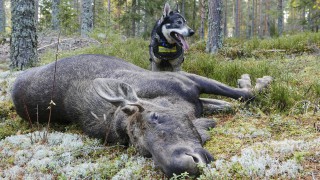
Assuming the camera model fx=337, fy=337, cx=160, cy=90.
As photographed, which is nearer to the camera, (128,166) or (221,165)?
(221,165)

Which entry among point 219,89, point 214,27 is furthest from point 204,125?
point 214,27

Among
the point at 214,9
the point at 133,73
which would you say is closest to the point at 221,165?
the point at 133,73

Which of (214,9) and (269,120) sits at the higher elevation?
(214,9)

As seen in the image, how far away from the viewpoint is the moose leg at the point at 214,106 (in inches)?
191

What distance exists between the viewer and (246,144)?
3270mm

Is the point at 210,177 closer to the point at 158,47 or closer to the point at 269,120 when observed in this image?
the point at 269,120

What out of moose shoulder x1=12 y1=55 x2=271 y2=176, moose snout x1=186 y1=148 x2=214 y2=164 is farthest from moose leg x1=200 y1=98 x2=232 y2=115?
moose snout x1=186 y1=148 x2=214 y2=164

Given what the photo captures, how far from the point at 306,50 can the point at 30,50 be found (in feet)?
23.7

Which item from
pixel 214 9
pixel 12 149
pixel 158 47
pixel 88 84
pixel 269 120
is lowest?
pixel 12 149

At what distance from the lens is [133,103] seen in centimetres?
346

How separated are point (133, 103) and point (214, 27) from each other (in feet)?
24.9

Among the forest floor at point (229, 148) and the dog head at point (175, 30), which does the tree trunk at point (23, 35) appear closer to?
the forest floor at point (229, 148)

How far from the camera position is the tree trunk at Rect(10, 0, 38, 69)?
7.90 metres

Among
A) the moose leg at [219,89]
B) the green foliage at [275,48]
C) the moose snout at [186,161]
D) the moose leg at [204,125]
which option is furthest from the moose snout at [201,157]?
the green foliage at [275,48]
